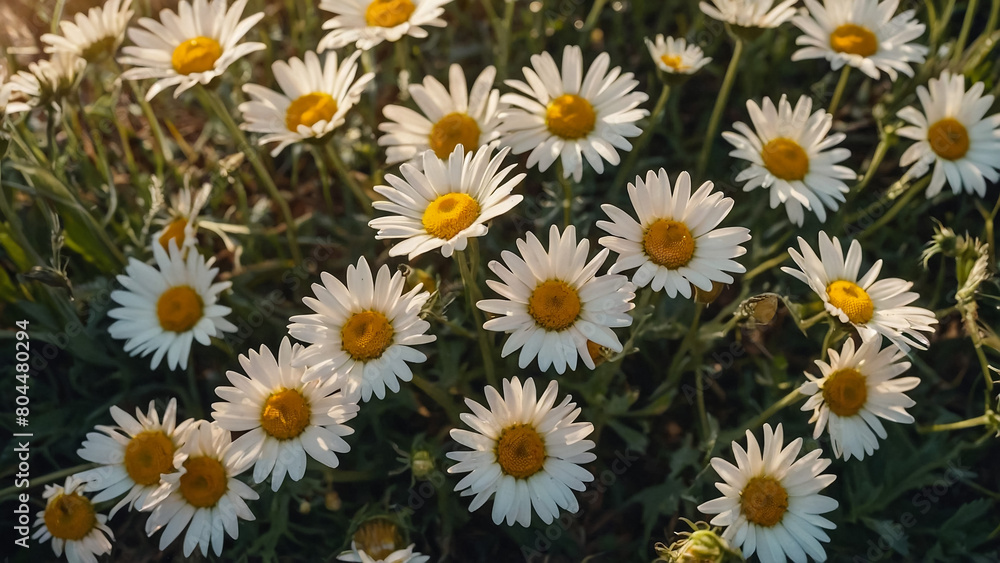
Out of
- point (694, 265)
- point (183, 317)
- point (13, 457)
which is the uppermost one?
point (694, 265)

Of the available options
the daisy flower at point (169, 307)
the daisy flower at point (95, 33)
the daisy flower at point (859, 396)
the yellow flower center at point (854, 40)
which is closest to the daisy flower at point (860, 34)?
the yellow flower center at point (854, 40)

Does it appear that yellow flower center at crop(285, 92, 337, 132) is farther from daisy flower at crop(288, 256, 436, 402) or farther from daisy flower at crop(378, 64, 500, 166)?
daisy flower at crop(288, 256, 436, 402)

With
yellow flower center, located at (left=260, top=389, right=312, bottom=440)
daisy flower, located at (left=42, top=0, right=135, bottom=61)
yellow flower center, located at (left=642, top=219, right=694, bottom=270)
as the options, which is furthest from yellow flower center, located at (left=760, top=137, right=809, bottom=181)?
daisy flower, located at (left=42, top=0, right=135, bottom=61)

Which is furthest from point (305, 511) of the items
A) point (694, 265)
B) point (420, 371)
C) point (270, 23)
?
point (270, 23)

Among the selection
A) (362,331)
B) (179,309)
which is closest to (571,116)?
(362,331)

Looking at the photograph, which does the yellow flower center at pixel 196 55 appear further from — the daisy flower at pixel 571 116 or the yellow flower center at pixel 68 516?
the yellow flower center at pixel 68 516

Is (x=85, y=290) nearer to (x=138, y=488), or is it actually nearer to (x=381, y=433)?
(x=138, y=488)

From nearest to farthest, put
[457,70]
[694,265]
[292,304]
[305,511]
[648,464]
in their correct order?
[694,265] → [305,511] → [457,70] → [648,464] → [292,304]

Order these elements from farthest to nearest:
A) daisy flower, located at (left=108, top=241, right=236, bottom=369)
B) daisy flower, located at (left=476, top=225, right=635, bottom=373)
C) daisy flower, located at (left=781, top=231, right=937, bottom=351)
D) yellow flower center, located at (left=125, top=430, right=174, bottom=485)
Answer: daisy flower, located at (left=108, top=241, right=236, bottom=369)
yellow flower center, located at (left=125, top=430, right=174, bottom=485)
daisy flower, located at (left=781, top=231, right=937, bottom=351)
daisy flower, located at (left=476, top=225, right=635, bottom=373)
